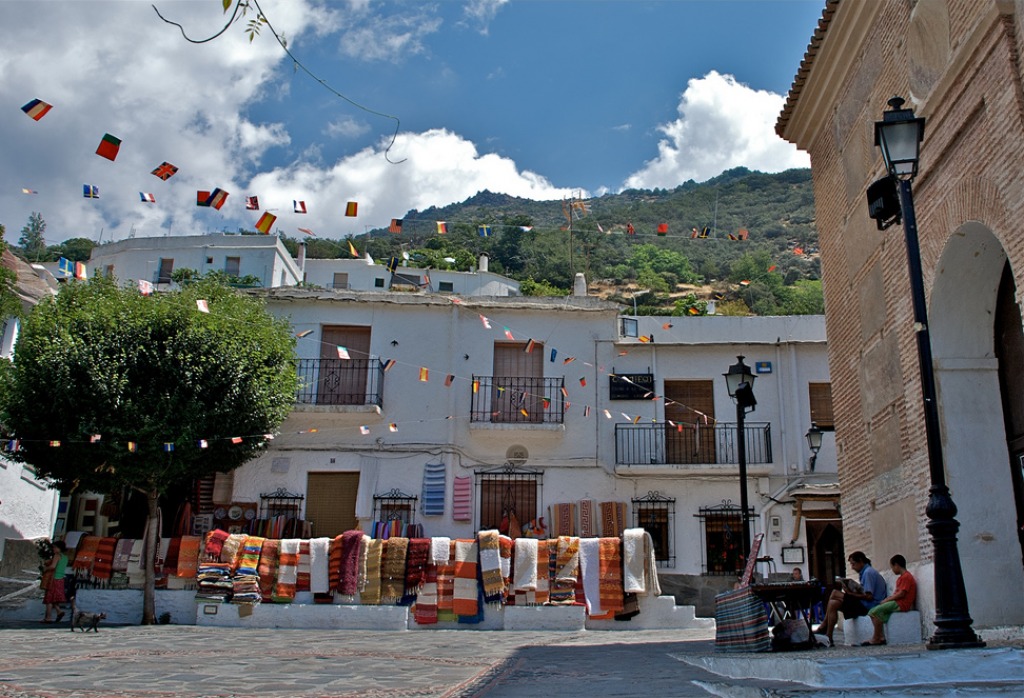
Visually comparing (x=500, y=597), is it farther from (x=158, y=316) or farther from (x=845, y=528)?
(x=158, y=316)

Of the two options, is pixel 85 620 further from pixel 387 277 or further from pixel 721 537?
pixel 387 277

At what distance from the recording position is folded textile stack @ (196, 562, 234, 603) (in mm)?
15844

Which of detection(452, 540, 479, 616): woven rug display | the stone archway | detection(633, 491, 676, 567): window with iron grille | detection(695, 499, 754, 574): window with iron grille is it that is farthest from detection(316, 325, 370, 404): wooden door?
the stone archway

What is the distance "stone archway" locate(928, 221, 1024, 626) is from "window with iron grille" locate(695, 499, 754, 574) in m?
9.77

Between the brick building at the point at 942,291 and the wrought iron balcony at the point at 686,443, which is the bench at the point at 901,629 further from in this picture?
the wrought iron balcony at the point at 686,443

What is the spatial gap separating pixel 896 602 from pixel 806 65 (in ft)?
22.8

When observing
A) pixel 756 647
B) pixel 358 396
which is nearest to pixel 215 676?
pixel 756 647

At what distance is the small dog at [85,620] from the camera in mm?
13447

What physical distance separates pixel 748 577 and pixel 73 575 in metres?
12.1

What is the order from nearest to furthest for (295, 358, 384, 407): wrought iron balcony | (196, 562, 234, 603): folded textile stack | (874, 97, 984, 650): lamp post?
(874, 97, 984, 650): lamp post, (196, 562, 234, 603): folded textile stack, (295, 358, 384, 407): wrought iron balcony

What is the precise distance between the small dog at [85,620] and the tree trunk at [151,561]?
1670 mm

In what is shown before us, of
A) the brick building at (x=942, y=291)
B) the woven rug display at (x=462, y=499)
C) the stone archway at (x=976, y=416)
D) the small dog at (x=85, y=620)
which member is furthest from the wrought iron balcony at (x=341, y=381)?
the stone archway at (x=976, y=416)

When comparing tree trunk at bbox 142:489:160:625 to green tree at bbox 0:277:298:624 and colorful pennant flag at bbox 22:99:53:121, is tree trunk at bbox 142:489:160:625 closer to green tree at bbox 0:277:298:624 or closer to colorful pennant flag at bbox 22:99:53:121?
green tree at bbox 0:277:298:624

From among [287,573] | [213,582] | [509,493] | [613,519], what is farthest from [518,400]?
[213,582]
